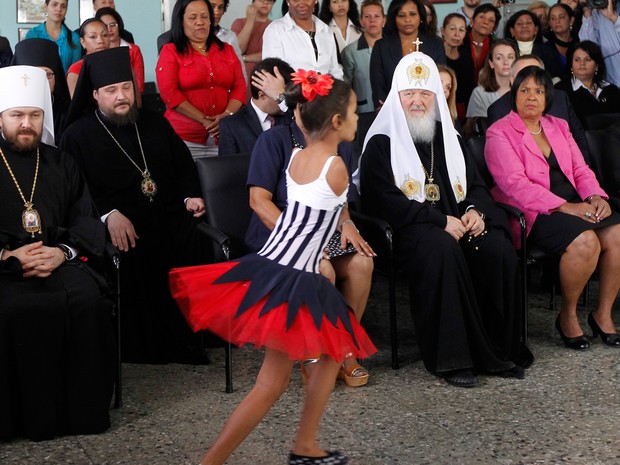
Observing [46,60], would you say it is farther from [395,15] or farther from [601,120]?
[601,120]

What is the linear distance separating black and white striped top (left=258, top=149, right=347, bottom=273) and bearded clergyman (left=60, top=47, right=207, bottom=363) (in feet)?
5.33

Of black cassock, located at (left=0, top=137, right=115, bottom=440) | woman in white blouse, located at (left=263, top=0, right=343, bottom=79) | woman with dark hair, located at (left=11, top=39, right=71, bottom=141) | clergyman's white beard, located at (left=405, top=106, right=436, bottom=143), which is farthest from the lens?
woman in white blouse, located at (left=263, top=0, right=343, bottom=79)

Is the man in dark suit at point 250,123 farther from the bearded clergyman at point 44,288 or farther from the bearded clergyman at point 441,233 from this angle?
the bearded clergyman at point 44,288

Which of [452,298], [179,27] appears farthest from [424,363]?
[179,27]

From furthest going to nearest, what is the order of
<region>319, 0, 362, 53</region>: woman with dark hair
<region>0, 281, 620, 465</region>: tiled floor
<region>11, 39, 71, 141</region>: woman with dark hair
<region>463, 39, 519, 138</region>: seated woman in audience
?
<region>319, 0, 362, 53</region>: woman with dark hair < <region>463, 39, 519, 138</region>: seated woman in audience < <region>11, 39, 71, 141</region>: woman with dark hair < <region>0, 281, 620, 465</region>: tiled floor

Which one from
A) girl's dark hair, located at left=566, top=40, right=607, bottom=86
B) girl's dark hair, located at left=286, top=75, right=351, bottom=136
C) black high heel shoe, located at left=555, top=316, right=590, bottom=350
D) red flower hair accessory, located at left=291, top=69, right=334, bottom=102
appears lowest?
black high heel shoe, located at left=555, top=316, right=590, bottom=350

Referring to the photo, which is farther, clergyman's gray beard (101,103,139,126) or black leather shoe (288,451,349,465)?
clergyman's gray beard (101,103,139,126)

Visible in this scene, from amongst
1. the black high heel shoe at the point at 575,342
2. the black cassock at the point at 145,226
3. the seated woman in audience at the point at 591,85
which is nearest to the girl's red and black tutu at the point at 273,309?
the black cassock at the point at 145,226

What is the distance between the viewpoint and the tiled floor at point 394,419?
142 inches

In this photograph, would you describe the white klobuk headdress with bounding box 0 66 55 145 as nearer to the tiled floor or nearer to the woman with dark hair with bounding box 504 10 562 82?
the tiled floor

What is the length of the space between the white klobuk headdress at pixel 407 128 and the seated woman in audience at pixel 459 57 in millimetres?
2254

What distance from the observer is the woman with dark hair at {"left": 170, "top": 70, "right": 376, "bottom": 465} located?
317 centimetres

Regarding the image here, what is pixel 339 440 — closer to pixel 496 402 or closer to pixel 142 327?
pixel 496 402

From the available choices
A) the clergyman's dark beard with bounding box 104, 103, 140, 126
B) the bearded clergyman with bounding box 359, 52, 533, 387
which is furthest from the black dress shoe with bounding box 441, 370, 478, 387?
the clergyman's dark beard with bounding box 104, 103, 140, 126
